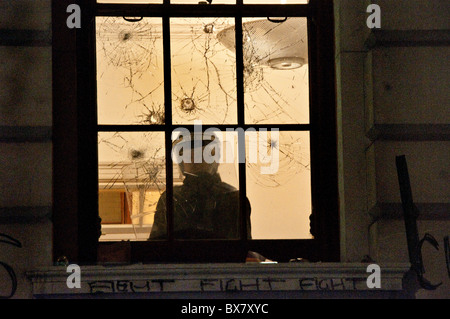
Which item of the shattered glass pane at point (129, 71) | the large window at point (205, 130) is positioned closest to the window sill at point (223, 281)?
the large window at point (205, 130)

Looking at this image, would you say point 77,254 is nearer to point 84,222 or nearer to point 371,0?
point 84,222

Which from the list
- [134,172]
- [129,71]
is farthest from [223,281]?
[129,71]

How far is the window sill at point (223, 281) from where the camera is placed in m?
4.55

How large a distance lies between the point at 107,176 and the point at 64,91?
51 centimetres

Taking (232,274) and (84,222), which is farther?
(84,222)

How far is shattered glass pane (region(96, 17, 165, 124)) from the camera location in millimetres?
5004

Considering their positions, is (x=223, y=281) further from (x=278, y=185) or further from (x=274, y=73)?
(x=274, y=73)

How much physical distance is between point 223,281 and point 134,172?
32.1 inches

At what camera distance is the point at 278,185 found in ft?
16.3

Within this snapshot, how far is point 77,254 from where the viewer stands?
189 inches

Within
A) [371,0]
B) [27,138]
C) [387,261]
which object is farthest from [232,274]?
[371,0]

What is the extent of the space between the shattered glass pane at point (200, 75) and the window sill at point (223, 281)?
883 millimetres

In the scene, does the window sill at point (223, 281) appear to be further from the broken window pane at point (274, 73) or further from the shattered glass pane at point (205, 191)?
the broken window pane at point (274, 73)

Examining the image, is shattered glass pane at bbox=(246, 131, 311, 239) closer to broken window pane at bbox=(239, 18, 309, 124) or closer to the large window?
the large window
